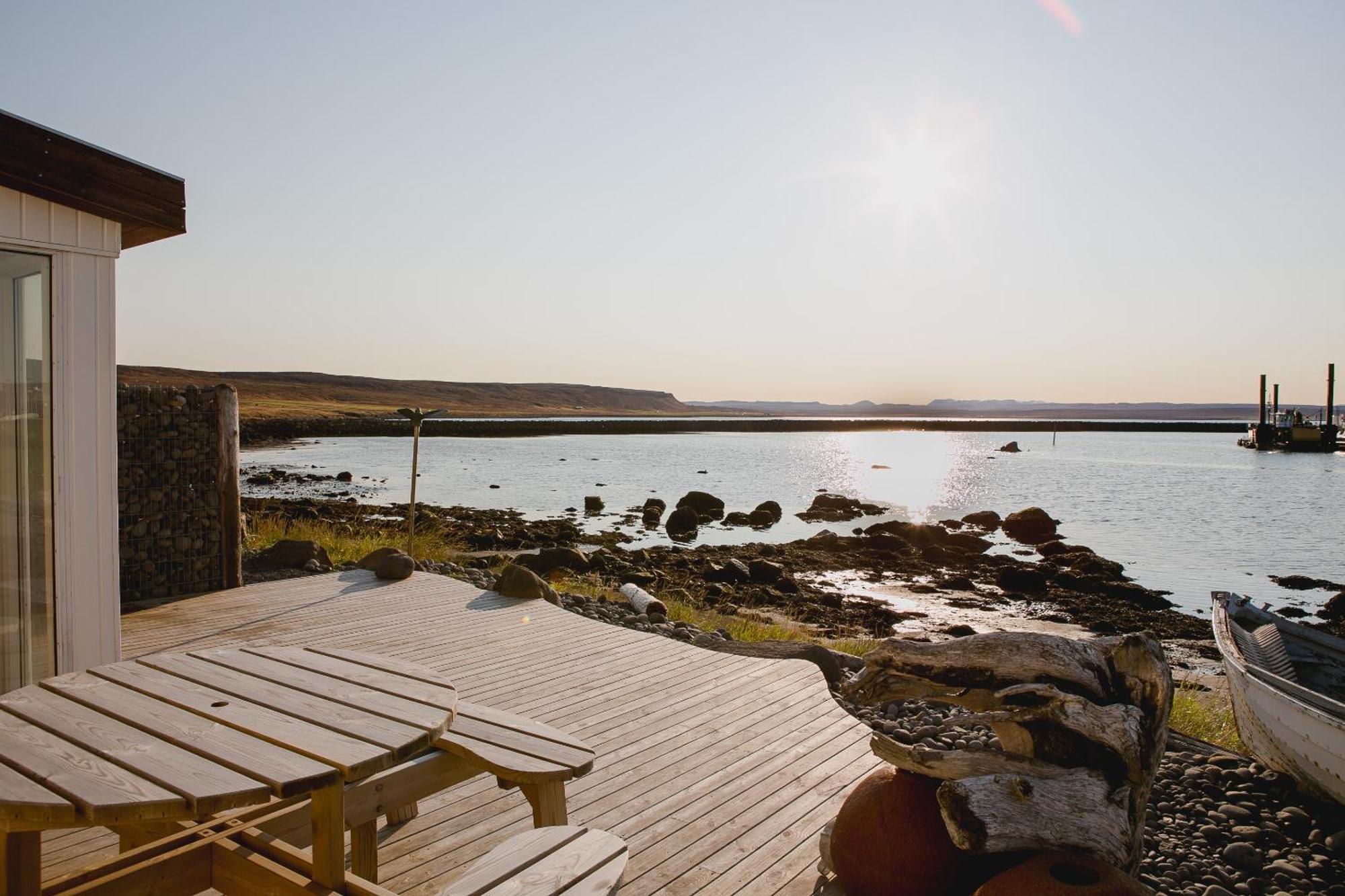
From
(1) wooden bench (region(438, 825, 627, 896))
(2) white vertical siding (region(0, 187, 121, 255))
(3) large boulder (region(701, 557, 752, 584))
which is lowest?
(3) large boulder (region(701, 557, 752, 584))

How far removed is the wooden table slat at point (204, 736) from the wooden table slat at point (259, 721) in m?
0.02

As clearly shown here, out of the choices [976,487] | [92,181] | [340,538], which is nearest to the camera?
[92,181]

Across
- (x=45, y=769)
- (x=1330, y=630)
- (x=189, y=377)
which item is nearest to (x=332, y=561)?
(x=45, y=769)

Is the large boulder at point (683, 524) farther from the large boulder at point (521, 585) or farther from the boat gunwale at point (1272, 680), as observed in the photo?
the boat gunwale at point (1272, 680)

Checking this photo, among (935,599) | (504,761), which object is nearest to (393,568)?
(504,761)

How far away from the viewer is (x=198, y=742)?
232 centimetres

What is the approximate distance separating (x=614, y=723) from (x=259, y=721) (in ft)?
9.69

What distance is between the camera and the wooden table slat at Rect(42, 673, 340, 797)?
6.99ft

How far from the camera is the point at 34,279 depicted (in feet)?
14.3

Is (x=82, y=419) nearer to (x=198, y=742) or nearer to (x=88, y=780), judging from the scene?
(x=198, y=742)

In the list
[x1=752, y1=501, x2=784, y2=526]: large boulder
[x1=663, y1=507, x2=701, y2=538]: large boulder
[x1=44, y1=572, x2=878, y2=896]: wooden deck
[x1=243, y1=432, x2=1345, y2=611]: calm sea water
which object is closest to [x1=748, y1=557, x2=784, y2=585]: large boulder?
[x1=243, y1=432, x2=1345, y2=611]: calm sea water

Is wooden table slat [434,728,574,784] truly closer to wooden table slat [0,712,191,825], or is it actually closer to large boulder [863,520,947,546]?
wooden table slat [0,712,191,825]

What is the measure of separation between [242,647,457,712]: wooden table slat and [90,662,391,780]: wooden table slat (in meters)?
0.37

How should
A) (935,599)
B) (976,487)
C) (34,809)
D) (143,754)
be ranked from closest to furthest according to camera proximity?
(34,809) < (143,754) < (935,599) < (976,487)
